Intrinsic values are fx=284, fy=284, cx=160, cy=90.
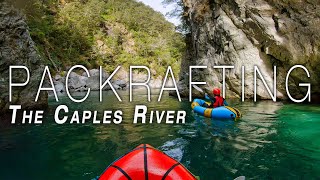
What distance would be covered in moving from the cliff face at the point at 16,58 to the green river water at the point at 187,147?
2040 mm

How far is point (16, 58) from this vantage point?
10.5 metres

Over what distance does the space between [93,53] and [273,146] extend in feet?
116

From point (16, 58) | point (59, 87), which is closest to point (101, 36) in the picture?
point (59, 87)

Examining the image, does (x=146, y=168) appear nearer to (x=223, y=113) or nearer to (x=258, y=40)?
(x=223, y=113)

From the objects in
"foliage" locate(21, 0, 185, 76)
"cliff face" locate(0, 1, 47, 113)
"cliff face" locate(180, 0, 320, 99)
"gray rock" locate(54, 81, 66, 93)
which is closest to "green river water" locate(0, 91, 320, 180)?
"cliff face" locate(0, 1, 47, 113)

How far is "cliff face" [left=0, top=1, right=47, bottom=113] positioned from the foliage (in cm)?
1978

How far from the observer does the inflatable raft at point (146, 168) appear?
2.57 metres

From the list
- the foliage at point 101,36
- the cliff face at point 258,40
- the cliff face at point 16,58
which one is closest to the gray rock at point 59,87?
the foliage at point 101,36

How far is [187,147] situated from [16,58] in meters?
7.74

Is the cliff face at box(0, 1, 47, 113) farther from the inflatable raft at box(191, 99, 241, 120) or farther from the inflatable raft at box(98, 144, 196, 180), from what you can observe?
the inflatable raft at box(98, 144, 196, 180)

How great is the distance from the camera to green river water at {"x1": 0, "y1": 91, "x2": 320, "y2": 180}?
4.72m

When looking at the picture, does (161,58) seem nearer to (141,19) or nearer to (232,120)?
(141,19)

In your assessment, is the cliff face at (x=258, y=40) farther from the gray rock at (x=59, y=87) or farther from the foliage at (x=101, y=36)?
the foliage at (x=101, y=36)

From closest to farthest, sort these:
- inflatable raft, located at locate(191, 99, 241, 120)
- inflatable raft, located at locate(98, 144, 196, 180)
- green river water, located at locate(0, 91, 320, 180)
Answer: inflatable raft, located at locate(98, 144, 196, 180)
green river water, located at locate(0, 91, 320, 180)
inflatable raft, located at locate(191, 99, 241, 120)
